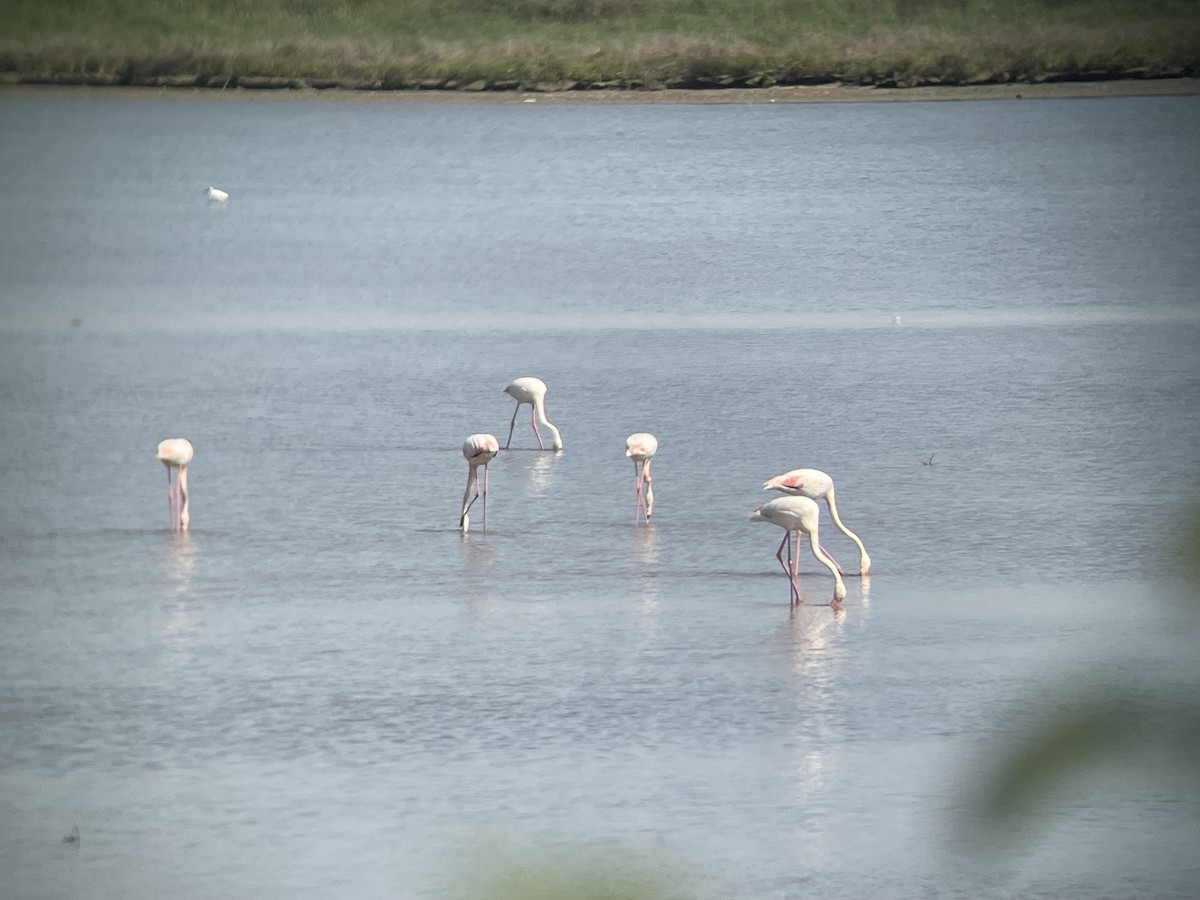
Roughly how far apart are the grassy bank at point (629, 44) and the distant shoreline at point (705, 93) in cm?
33

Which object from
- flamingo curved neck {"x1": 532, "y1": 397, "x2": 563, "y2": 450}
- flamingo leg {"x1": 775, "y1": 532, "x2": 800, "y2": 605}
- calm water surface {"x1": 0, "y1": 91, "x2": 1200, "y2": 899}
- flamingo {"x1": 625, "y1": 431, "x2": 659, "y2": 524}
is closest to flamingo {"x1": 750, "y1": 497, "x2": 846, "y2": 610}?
flamingo leg {"x1": 775, "y1": 532, "x2": 800, "y2": 605}

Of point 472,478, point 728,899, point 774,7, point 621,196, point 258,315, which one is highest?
point 774,7

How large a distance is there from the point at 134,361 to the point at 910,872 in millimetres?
9502

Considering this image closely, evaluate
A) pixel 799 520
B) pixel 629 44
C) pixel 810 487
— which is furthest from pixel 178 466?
pixel 629 44

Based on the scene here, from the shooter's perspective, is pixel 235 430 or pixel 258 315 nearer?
pixel 235 430

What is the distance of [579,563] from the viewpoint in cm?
795

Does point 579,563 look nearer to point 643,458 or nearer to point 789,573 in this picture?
point 643,458

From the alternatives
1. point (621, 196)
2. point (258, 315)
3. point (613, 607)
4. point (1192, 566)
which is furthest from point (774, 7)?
point (1192, 566)

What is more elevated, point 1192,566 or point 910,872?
point 1192,566

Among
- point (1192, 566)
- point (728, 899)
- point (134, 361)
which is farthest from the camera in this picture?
point (134, 361)

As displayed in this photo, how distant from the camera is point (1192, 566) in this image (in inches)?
25.7

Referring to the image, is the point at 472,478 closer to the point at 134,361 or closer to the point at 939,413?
the point at 939,413

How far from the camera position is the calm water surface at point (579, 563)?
4.97m

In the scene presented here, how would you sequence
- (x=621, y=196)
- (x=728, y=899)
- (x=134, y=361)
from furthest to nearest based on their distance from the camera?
1. (x=621, y=196)
2. (x=134, y=361)
3. (x=728, y=899)
